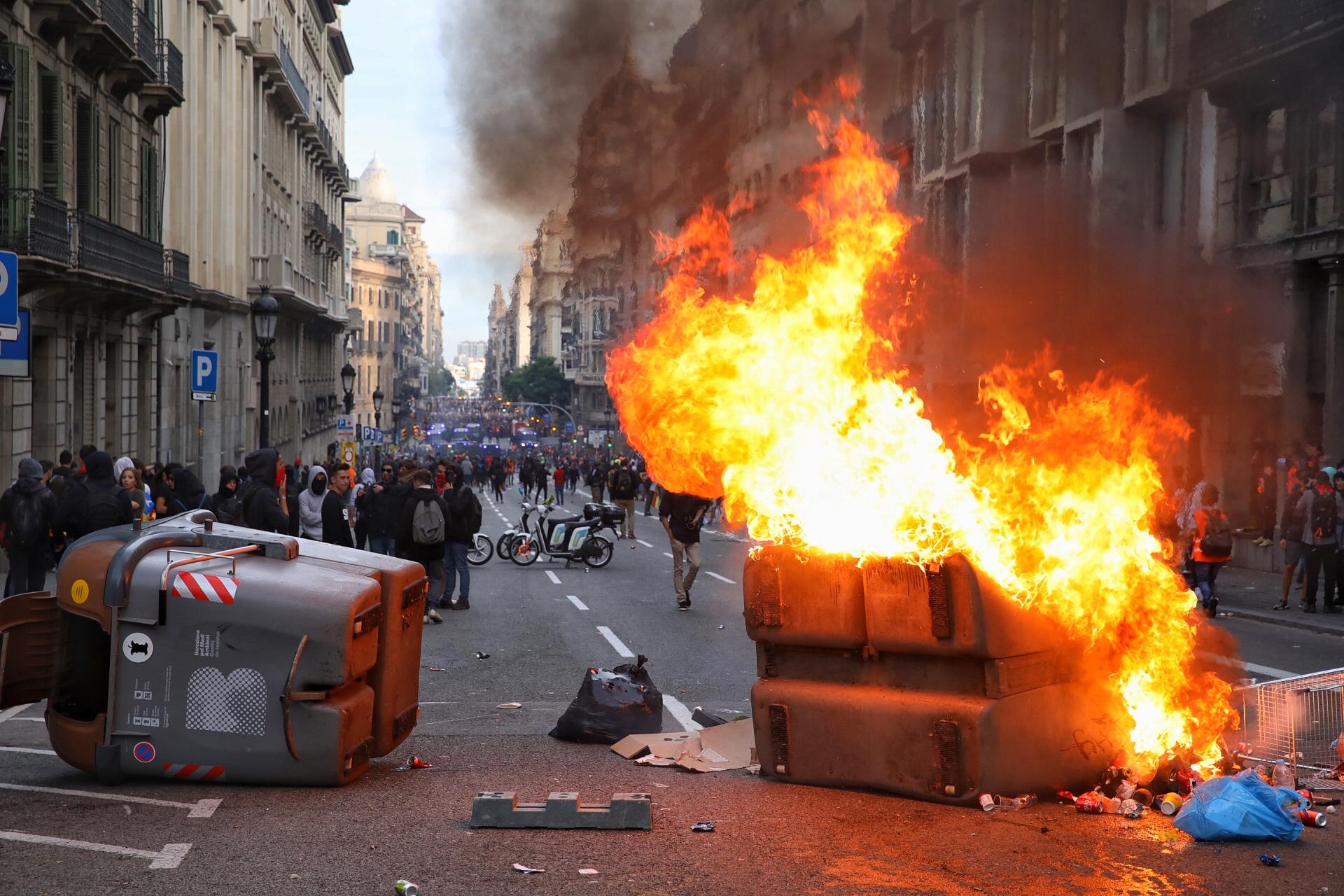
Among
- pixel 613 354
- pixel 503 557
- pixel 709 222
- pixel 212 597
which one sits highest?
pixel 709 222

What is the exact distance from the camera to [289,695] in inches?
260

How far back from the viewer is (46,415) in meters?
21.6

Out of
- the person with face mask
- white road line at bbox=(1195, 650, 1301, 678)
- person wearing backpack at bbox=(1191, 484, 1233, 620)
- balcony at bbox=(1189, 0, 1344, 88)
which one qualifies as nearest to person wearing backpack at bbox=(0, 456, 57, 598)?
the person with face mask

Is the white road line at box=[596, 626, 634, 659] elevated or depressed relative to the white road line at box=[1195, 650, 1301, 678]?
depressed

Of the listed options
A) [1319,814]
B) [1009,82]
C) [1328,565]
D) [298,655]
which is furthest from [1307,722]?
[1009,82]

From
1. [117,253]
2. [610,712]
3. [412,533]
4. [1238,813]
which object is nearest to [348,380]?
[117,253]

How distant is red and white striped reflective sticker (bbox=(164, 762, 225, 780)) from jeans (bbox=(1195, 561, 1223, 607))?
12.1 m

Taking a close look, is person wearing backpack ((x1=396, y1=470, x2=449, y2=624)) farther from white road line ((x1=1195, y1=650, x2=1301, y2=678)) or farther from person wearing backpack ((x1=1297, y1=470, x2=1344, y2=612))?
person wearing backpack ((x1=1297, y1=470, x2=1344, y2=612))

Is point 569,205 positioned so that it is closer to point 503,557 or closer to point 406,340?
point 503,557

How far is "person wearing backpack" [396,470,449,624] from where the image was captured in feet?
48.2

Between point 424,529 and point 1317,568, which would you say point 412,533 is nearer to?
point 424,529

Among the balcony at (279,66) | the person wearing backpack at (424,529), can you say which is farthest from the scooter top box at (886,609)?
the balcony at (279,66)

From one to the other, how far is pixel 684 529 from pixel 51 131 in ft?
40.8

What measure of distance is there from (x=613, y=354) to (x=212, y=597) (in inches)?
211
